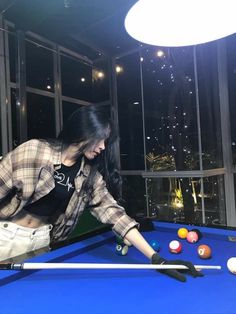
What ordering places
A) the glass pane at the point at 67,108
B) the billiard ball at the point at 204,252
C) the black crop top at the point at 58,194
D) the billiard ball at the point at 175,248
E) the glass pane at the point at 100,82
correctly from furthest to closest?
1. the glass pane at the point at 100,82
2. the glass pane at the point at 67,108
3. the black crop top at the point at 58,194
4. the billiard ball at the point at 175,248
5. the billiard ball at the point at 204,252

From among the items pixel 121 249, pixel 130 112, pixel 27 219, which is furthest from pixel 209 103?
pixel 27 219

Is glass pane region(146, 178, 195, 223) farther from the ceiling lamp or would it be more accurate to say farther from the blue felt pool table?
the ceiling lamp

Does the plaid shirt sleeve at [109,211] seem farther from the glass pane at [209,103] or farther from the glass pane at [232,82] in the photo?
the glass pane at [232,82]

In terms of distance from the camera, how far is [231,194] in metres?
3.71

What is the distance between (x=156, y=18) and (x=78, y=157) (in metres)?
0.83

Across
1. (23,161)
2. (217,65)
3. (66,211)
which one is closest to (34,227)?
(66,211)

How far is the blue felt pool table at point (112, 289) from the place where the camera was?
35.9 inches

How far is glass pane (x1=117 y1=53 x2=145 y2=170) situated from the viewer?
471 centimetres

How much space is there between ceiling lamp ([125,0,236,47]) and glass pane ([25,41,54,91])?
2928mm

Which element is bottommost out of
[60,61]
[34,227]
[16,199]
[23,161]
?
[34,227]

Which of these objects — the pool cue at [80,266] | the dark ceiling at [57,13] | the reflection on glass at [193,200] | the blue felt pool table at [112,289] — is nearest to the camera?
the blue felt pool table at [112,289]

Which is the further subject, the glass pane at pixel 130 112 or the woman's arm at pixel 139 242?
the glass pane at pixel 130 112

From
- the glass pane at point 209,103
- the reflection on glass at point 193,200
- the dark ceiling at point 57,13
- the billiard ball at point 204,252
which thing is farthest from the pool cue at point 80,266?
the glass pane at point 209,103

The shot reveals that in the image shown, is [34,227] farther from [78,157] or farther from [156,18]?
[156,18]
